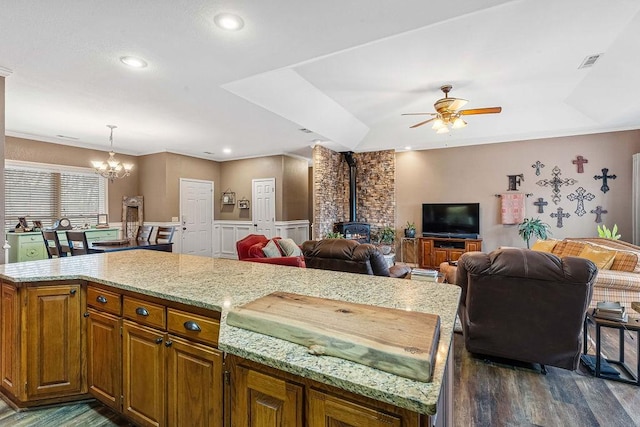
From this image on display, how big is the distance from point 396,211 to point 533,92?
3669 mm

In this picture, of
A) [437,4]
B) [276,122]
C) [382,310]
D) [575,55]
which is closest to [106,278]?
[382,310]

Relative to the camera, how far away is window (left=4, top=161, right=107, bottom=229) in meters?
5.51

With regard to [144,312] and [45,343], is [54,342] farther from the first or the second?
[144,312]

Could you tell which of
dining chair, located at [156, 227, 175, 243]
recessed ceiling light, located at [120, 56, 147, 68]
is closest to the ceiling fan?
recessed ceiling light, located at [120, 56, 147, 68]

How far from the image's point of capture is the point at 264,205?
7.62m

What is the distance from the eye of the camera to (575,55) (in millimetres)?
3756

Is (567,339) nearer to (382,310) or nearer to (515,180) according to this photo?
(382,310)

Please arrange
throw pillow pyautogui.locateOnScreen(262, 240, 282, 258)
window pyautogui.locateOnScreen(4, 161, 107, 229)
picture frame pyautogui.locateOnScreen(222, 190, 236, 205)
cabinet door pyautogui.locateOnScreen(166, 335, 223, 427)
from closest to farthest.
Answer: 1. cabinet door pyautogui.locateOnScreen(166, 335, 223, 427)
2. throw pillow pyautogui.locateOnScreen(262, 240, 282, 258)
3. window pyautogui.locateOnScreen(4, 161, 107, 229)
4. picture frame pyautogui.locateOnScreen(222, 190, 236, 205)

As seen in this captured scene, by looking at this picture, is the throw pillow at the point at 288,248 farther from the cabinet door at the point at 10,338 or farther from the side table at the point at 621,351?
the side table at the point at 621,351

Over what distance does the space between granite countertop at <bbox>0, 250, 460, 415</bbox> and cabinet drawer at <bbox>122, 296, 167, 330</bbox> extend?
0.08 m

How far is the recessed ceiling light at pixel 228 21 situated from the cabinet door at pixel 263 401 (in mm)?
2351

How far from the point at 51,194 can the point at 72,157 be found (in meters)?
0.88

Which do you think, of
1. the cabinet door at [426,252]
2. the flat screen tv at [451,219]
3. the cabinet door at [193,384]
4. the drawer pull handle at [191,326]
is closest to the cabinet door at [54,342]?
the cabinet door at [193,384]

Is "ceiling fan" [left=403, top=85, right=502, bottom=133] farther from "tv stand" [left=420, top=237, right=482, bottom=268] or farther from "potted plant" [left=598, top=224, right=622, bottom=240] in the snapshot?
"potted plant" [left=598, top=224, right=622, bottom=240]
